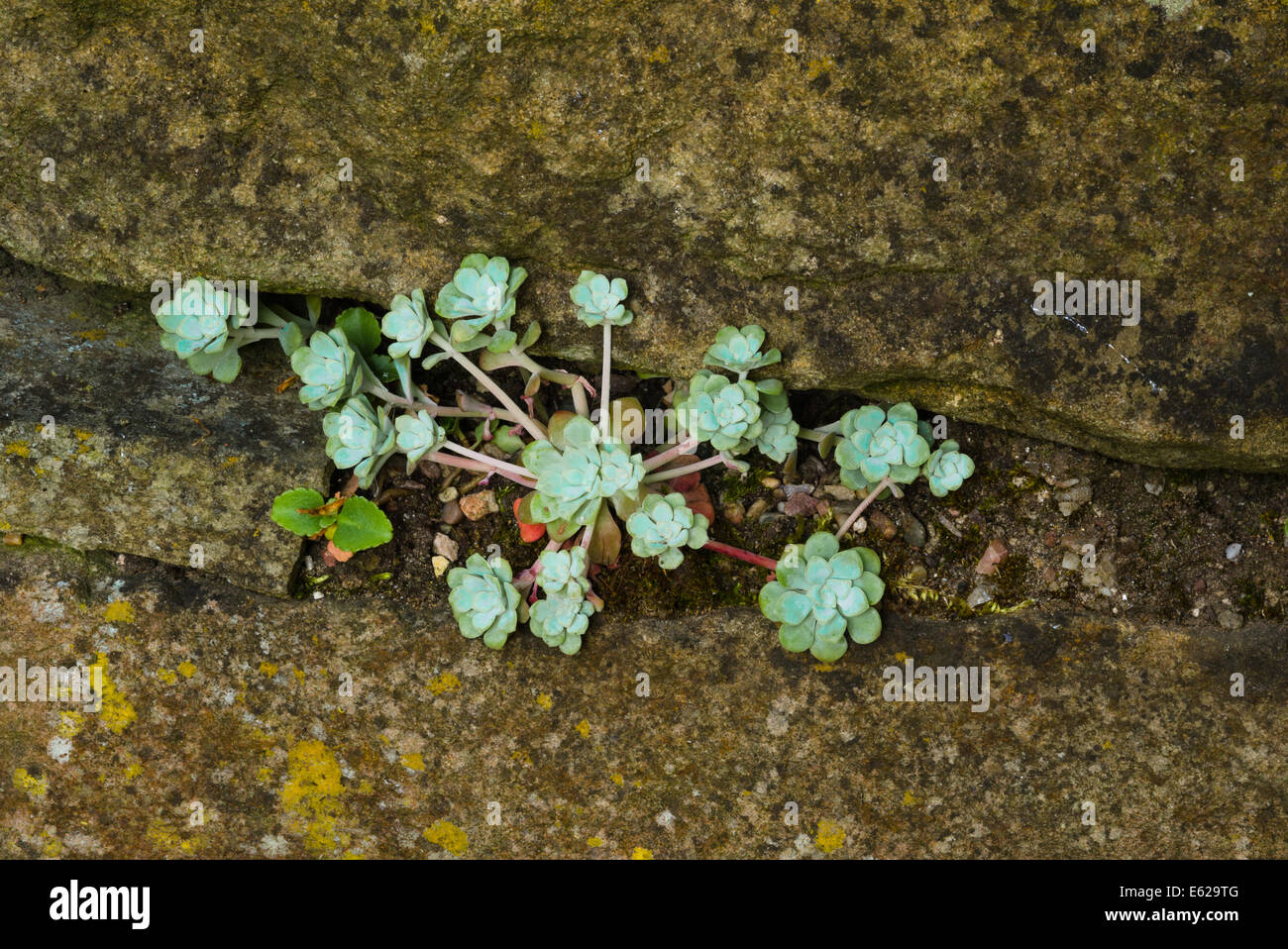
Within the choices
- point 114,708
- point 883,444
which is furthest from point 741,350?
point 114,708

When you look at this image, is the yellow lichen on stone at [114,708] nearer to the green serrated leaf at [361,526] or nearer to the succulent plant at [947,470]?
the green serrated leaf at [361,526]

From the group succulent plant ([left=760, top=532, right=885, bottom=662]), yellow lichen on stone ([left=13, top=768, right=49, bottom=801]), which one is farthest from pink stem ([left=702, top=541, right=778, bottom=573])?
yellow lichen on stone ([left=13, top=768, right=49, bottom=801])

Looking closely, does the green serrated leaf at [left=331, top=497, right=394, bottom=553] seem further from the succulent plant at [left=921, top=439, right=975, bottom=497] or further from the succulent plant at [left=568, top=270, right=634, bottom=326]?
the succulent plant at [left=921, top=439, right=975, bottom=497]

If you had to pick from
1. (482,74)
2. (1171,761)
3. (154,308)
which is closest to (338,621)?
(154,308)

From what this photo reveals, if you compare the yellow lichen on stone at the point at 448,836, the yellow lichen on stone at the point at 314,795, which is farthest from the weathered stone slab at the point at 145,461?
the yellow lichen on stone at the point at 448,836

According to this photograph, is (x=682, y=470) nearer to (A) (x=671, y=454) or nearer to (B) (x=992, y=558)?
(A) (x=671, y=454)

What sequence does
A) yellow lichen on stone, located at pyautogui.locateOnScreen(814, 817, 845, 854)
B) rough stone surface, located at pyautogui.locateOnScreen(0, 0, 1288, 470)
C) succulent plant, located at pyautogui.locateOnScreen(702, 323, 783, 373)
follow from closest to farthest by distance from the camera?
rough stone surface, located at pyautogui.locateOnScreen(0, 0, 1288, 470) → succulent plant, located at pyautogui.locateOnScreen(702, 323, 783, 373) → yellow lichen on stone, located at pyautogui.locateOnScreen(814, 817, 845, 854)
